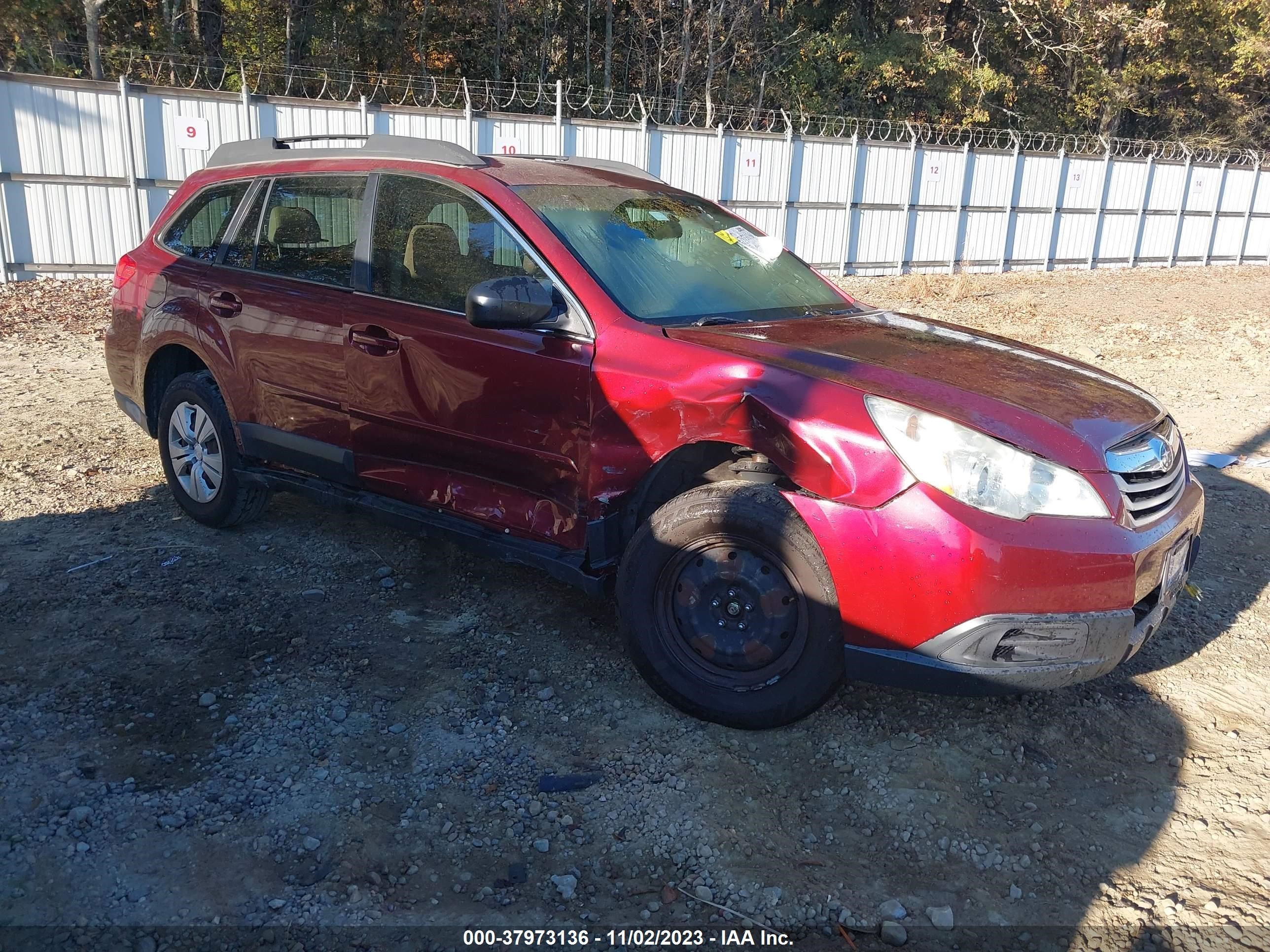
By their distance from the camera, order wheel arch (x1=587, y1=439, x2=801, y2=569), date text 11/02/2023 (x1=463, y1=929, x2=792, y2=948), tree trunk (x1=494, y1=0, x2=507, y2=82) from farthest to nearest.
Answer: tree trunk (x1=494, y1=0, x2=507, y2=82) → wheel arch (x1=587, y1=439, x2=801, y2=569) → date text 11/02/2023 (x1=463, y1=929, x2=792, y2=948)

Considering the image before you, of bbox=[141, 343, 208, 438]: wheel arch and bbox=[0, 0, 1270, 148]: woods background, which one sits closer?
bbox=[141, 343, 208, 438]: wheel arch

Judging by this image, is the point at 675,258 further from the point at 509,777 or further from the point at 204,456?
the point at 204,456

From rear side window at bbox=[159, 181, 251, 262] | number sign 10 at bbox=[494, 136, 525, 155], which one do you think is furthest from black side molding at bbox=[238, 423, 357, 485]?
number sign 10 at bbox=[494, 136, 525, 155]

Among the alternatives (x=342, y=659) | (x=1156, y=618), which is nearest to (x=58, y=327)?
(x=342, y=659)

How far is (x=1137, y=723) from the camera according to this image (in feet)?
11.7

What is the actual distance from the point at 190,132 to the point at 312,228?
417 inches

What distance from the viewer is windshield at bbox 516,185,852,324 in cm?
382

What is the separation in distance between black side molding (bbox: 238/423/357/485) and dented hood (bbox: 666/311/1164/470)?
1669mm

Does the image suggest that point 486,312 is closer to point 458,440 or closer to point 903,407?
point 458,440

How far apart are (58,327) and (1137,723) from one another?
35.9ft

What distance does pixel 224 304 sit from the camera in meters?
4.75

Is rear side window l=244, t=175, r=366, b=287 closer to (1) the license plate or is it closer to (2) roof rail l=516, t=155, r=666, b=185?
(2) roof rail l=516, t=155, r=666, b=185

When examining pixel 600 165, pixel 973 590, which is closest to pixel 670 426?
pixel 973 590

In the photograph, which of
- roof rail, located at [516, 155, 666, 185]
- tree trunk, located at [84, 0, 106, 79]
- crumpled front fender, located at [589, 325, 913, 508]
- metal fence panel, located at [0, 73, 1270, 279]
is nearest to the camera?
crumpled front fender, located at [589, 325, 913, 508]
